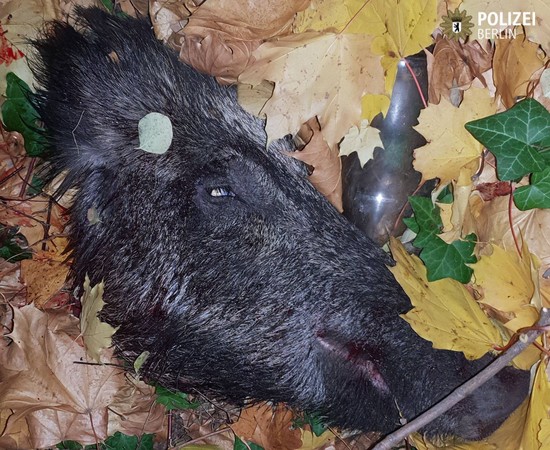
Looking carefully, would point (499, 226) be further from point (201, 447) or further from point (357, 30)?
point (201, 447)

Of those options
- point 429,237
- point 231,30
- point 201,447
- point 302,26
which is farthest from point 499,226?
point 201,447

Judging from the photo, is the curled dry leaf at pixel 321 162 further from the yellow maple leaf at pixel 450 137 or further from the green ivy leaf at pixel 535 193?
the green ivy leaf at pixel 535 193

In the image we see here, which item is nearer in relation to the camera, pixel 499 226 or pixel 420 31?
pixel 420 31

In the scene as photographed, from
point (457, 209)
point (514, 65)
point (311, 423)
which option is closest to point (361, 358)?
point (457, 209)

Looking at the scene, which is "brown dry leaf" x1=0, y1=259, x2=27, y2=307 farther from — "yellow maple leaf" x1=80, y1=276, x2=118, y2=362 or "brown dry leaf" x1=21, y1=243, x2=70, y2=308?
"yellow maple leaf" x1=80, y1=276, x2=118, y2=362

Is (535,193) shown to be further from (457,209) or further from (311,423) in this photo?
(311,423)

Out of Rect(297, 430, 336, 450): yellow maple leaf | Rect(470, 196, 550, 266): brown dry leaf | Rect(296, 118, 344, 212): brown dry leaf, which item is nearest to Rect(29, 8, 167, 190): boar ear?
Rect(296, 118, 344, 212): brown dry leaf

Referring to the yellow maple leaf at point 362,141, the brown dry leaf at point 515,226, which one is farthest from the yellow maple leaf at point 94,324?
the brown dry leaf at point 515,226
